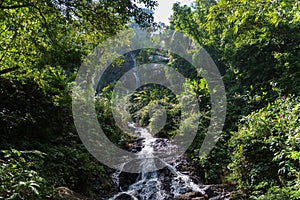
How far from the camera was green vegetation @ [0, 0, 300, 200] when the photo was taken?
3.19 meters

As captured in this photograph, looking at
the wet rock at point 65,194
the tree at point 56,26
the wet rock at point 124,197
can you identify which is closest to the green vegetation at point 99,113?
the tree at point 56,26

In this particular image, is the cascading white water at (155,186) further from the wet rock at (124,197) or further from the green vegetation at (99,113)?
the green vegetation at (99,113)

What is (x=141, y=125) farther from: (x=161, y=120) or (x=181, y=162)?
(x=181, y=162)

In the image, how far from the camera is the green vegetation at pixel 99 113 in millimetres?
3188

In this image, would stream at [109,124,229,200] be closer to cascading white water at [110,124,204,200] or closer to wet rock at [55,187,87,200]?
cascading white water at [110,124,204,200]

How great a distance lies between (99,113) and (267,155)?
628 centimetres

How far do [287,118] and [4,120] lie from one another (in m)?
5.91

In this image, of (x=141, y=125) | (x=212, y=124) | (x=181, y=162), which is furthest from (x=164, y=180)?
(x=141, y=125)

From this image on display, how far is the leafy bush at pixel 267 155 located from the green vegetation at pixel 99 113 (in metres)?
0.02

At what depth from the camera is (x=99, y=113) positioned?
9.49 meters

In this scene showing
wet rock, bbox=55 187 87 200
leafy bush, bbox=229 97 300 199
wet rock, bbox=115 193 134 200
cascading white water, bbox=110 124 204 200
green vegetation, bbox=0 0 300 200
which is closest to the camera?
green vegetation, bbox=0 0 300 200

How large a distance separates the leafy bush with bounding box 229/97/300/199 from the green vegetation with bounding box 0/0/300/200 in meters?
0.02

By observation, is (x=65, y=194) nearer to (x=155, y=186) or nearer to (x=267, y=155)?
(x=155, y=186)

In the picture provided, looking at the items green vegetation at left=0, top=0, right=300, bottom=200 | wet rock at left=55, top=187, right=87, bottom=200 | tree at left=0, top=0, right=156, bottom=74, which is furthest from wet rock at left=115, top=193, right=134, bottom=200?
tree at left=0, top=0, right=156, bottom=74
